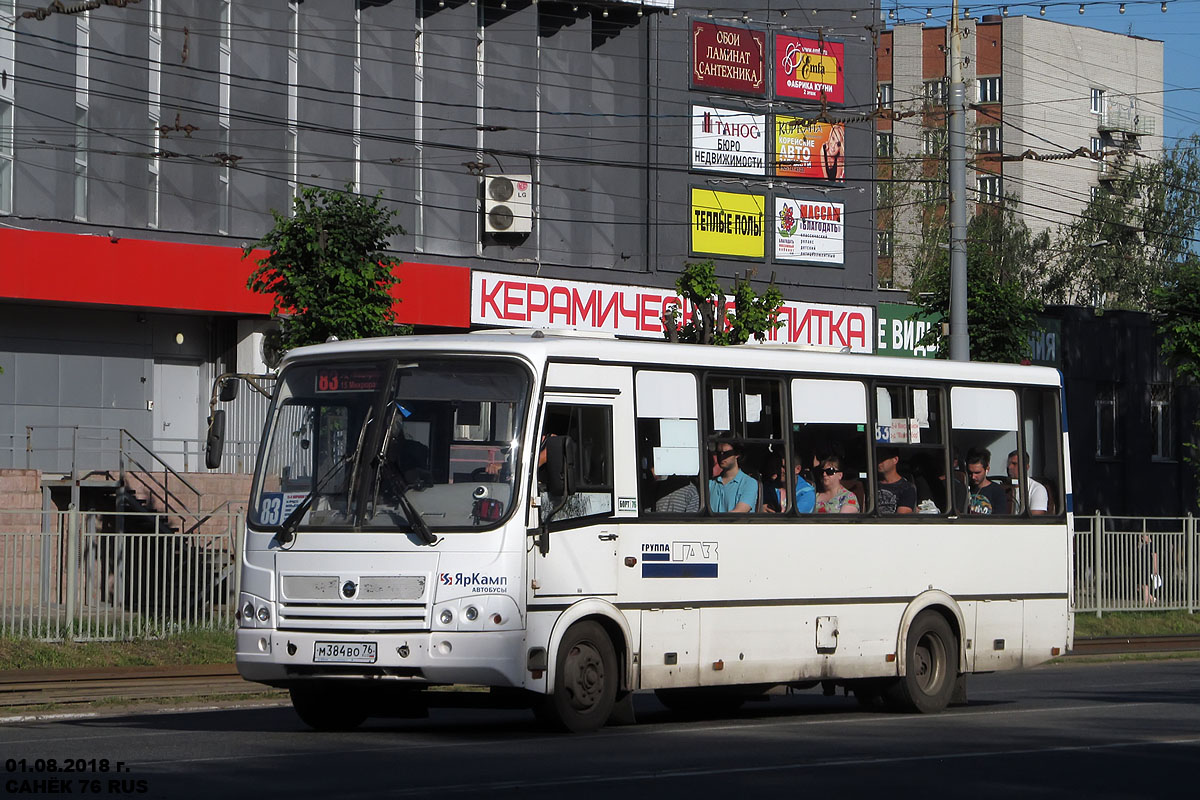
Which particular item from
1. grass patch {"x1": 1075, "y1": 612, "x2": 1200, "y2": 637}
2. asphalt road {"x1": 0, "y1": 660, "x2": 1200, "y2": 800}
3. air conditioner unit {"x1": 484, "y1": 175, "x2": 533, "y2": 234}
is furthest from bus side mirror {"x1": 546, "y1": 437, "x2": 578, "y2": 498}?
air conditioner unit {"x1": 484, "y1": 175, "x2": 533, "y2": 234}

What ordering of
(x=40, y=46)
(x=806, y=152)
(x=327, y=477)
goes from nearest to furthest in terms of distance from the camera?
(x=327, y=477), (x=40, y=46), (x=806, y=152)

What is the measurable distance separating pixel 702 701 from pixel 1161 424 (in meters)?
36.5

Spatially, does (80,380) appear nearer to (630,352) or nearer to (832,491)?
(832,491)

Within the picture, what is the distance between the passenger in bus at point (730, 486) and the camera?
46.5ft

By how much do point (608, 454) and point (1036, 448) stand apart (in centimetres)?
541

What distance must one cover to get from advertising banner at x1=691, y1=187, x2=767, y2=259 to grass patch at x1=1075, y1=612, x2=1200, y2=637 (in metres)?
15.9

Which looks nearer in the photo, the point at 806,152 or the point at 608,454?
the point at 608,454

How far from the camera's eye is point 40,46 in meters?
34.1

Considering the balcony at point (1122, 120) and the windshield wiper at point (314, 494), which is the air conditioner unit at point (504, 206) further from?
the balcony at point (1122, 120)

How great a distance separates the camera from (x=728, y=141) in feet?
149

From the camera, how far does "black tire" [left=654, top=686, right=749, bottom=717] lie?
50.6ft

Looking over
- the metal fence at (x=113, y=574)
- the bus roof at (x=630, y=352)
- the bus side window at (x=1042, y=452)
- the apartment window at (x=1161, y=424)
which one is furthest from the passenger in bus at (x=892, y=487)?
the apartment window at (x=1161, y=424)

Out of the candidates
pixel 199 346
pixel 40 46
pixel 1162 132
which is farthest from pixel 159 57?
pixel 1162 132

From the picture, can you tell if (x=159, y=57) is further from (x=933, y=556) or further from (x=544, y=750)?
(x=544, y=750)
